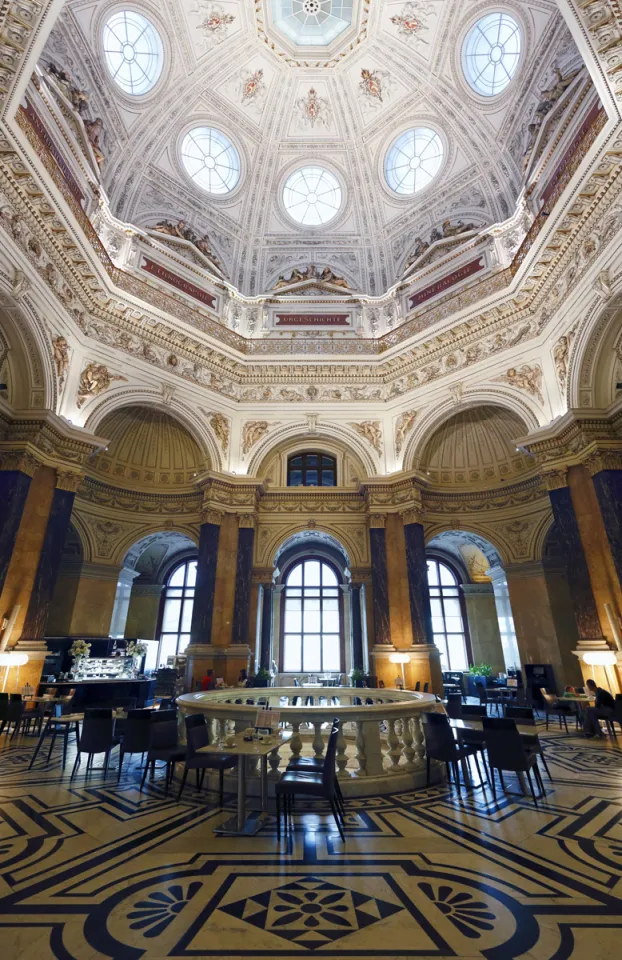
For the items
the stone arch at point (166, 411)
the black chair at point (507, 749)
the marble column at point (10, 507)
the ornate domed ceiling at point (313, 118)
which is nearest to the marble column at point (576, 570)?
the black chair at point (507, 749)

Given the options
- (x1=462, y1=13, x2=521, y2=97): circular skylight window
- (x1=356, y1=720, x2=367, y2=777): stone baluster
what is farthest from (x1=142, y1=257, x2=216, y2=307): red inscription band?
(x1=356, y1=720, x2=367, y2=777): stone baluster

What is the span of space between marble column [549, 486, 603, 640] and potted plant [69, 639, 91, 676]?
13.0 m

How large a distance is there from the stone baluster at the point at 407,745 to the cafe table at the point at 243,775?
196cm

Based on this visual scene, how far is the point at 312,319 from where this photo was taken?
690 inches

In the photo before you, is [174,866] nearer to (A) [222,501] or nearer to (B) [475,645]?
(A) [222,501]

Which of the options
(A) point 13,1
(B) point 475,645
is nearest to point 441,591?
(B) point 475,645

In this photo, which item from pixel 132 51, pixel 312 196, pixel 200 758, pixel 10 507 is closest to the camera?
pixel 200 758

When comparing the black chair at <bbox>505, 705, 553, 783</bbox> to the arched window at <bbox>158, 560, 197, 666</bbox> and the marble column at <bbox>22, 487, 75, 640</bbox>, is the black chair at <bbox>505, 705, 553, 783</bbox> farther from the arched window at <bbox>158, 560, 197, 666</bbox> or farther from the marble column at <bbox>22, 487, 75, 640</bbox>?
the arched window at <bbox>158, 560, 197, 666</bbox>

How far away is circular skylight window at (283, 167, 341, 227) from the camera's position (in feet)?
62.7

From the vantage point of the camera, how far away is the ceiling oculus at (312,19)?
15.9 m

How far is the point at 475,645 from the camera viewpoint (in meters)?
18.3

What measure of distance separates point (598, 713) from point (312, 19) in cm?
2306

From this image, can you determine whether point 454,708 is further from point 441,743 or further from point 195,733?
point 195,733

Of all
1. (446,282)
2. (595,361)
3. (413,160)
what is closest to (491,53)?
(413,160)
